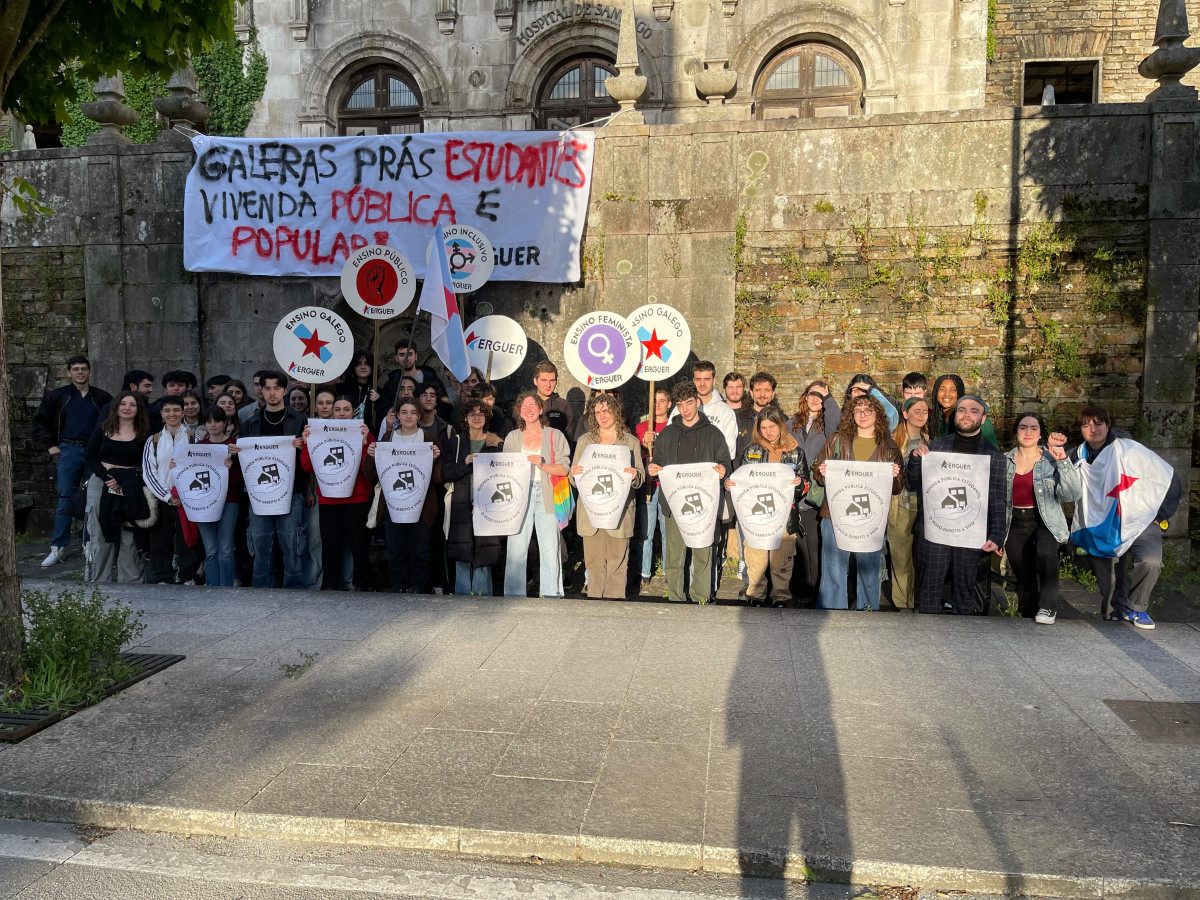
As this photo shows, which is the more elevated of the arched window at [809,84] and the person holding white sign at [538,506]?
the arched window at [809,84]

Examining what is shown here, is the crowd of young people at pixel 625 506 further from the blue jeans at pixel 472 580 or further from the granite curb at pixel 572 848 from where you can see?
the granite curb at pixel 572 848

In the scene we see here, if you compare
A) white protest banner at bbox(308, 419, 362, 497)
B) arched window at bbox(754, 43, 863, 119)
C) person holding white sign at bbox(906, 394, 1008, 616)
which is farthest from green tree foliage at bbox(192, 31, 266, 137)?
person holding white sign at bbox(906, 394, 1008, 616)

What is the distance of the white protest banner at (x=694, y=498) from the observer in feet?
26.1

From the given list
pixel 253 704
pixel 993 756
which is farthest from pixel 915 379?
pixel 253 704

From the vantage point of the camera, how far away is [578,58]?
677 inches

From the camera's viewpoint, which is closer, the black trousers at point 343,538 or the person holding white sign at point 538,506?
the person holding white sign at point 538,506

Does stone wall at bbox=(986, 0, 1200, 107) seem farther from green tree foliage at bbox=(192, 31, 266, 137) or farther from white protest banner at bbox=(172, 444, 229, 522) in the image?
white protest banner at bbox=(172, 444, 229, 522)

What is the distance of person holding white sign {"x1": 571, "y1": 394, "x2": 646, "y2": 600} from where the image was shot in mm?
8125

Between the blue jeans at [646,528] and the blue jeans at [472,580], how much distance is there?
5.01ft

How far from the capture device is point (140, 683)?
598 centimetres

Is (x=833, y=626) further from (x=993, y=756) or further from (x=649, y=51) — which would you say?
(x=649, y=51)

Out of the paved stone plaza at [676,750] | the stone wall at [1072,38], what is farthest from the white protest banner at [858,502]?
the stone wall at [1072,38]

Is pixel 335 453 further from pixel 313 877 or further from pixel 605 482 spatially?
pixel 313 877

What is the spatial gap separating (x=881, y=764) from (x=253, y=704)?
351 centimetres
